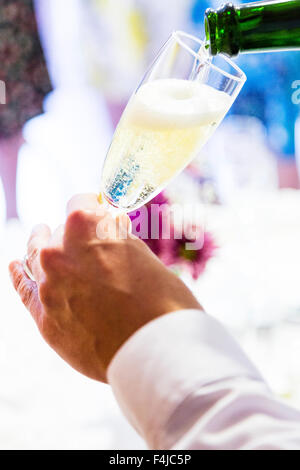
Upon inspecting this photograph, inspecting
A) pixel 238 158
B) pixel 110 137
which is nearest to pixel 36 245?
pixel 110 137

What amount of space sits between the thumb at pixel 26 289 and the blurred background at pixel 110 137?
1.80 feet

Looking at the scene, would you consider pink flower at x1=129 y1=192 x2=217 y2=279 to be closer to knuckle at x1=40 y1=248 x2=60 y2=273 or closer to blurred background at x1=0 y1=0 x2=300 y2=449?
blurred background at x1=0 y1=0 x2=300 y2=449

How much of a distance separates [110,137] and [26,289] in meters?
0.86

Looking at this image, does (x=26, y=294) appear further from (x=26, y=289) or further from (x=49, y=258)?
(x=49, y=258)

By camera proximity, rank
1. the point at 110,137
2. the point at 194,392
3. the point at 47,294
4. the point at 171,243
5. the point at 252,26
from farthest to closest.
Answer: the point at 110,137
the point at 171,243
the point at 252,26
the point at 47,294
the point at 194,392

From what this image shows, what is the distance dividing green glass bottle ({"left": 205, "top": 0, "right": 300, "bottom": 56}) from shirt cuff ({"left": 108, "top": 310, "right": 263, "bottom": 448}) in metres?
0.42

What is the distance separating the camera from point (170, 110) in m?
0.78

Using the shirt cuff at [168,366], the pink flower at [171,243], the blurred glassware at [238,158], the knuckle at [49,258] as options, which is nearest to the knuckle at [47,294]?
the knuckle at [49,258]

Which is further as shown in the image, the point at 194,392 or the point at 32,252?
the point at 32,252

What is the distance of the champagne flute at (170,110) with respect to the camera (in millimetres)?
777

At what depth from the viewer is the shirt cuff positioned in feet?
1.47

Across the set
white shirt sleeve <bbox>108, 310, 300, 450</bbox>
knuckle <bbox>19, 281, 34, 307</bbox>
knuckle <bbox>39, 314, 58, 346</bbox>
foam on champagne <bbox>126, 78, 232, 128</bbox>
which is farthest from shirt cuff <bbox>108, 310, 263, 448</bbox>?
foam on champagne <bbox>126, 78, 232, 128</bbox>
